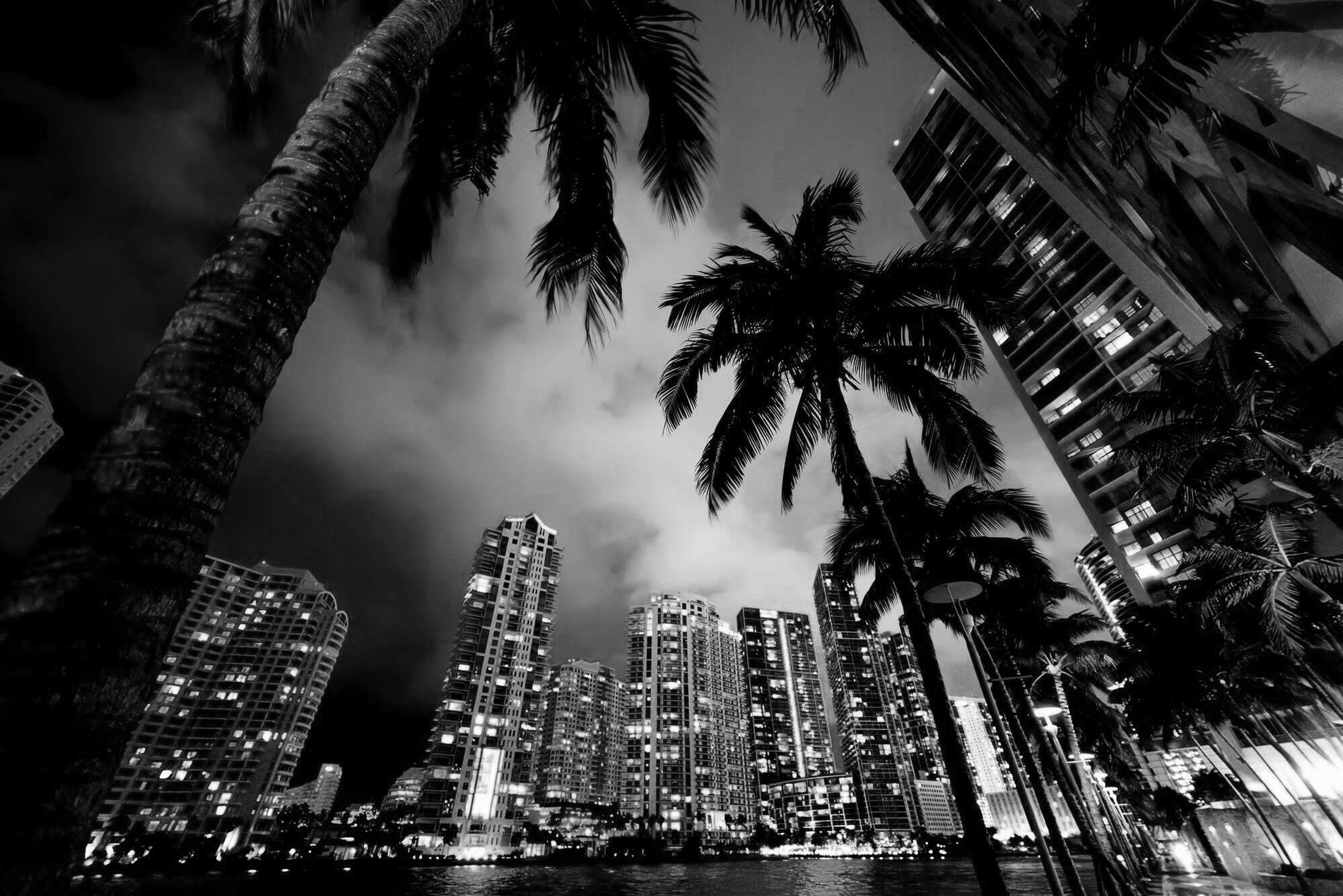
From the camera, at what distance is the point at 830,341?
9133mm

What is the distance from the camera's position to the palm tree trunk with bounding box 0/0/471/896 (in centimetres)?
139

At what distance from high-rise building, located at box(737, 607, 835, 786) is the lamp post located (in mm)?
162273

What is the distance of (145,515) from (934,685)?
809cm

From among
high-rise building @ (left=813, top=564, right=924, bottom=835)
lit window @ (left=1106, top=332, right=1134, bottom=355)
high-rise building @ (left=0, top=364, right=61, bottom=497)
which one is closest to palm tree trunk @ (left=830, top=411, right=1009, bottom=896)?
lit window @ (left=1106, top=332, right=1134, bottom=355)

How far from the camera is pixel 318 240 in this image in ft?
8.72

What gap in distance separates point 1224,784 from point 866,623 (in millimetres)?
48420

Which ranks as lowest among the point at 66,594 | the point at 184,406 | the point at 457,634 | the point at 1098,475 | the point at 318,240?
the point at 66,594

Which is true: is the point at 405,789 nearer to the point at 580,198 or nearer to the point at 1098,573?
the point at 1098,573

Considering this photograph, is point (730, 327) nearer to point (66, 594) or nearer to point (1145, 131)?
point (1145, 131)

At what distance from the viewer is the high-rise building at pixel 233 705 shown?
273 feet

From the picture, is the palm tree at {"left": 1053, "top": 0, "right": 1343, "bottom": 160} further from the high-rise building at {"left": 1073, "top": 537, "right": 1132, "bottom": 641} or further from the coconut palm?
the high-rise building at {"left": 1073, "top": 537, "right": 1132, "bottom": 641}

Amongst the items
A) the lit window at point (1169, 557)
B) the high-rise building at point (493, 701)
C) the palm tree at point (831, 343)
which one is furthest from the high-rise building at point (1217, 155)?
the high-rise building at point (493, 701)

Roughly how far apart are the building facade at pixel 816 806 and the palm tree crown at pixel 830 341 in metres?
158

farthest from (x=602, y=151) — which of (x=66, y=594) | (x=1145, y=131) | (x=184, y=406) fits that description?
(x=66, y=594)
